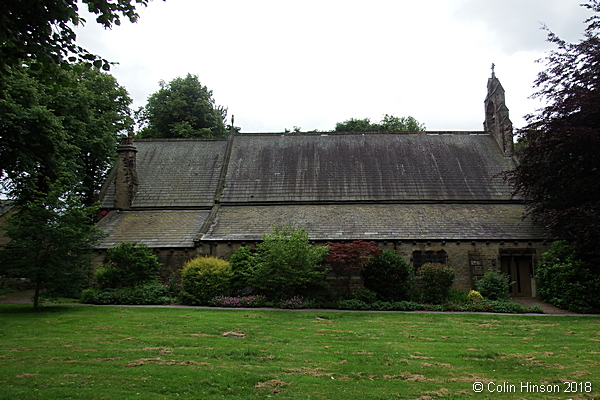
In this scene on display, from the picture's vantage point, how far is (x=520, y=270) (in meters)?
22.6

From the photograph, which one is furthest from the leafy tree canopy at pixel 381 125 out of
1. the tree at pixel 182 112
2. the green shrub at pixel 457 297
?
the green shrub at pixel 457 297

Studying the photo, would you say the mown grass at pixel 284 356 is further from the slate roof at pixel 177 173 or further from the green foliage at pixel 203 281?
the slate roof at pixel 177 173

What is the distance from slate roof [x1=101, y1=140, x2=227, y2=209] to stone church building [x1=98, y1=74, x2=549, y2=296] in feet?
0.25

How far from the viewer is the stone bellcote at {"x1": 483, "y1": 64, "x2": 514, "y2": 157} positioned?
98.0 ft

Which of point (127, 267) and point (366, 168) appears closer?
point (127, 267)

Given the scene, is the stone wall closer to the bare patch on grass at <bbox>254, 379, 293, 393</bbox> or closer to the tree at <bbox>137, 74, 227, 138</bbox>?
the bare patch on grass at <bbox>254, 379, 293, 393</bbox>

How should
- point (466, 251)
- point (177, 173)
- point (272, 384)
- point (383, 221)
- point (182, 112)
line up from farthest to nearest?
1. point (182, 112)
2. point (177, 173)
3. point (383, 221)
4. point (466, 251)
5. point (272, 384)

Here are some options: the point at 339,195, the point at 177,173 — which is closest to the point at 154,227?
the point at 177,173

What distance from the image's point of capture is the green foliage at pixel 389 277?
19.7 m

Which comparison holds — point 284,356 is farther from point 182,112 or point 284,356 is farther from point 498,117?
point 182,112

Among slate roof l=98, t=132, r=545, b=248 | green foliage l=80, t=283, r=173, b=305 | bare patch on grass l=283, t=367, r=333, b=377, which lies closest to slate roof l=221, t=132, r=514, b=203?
slate roof l=98, t=132, r=545, b=248

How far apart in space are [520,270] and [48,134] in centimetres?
2553

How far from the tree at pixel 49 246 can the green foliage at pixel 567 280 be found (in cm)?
2020

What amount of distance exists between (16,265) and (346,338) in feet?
42.8
